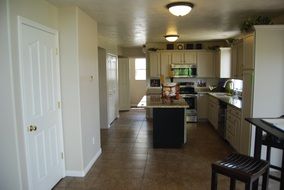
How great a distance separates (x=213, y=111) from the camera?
621 centimetres

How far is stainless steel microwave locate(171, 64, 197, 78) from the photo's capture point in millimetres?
7172

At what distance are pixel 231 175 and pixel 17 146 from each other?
2.13m

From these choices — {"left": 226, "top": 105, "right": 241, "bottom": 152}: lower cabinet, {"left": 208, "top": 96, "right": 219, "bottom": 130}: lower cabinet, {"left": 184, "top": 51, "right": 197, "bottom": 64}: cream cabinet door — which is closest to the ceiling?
{"left": 226, "top": 105, "right": 241, "bottom": 152}: lower cabinet

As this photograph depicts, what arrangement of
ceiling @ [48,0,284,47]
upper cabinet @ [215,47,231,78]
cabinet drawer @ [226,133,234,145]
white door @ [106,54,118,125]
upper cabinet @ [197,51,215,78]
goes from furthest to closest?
1. upper cabinet @ [197,51,215,78]
2. white door @ [106,54,118,125]
3. upper cabinet @ [215,47,231,78]
4. cabinet drawer @ [226,133,234,145]
5. ceiling @ [48,0,284,47]

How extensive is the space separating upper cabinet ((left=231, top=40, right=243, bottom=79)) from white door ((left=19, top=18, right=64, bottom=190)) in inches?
136

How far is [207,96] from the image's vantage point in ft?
22.8

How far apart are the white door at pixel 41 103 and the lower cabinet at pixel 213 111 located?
12.8ft

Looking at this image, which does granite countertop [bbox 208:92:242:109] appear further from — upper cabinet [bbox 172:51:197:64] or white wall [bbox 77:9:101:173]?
white wall [bbox 77:9:101:173]

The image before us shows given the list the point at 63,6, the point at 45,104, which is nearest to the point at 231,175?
the point at 45,104

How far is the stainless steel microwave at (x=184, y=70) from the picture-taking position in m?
7.17

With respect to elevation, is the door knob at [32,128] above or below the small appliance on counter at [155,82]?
below

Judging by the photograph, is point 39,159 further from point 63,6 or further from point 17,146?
point 63,6

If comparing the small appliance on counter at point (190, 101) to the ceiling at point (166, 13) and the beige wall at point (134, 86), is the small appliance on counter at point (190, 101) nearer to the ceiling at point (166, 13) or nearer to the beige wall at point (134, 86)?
the ceiling at point (166, 13)

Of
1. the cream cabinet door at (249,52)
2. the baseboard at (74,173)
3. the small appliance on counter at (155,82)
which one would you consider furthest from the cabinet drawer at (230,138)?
the small appliance on counter at (155,82)
